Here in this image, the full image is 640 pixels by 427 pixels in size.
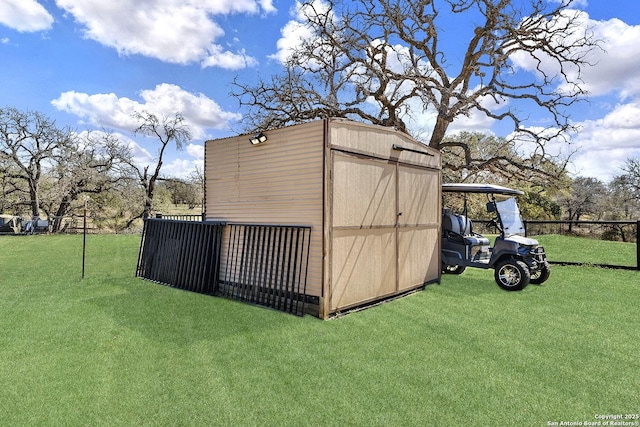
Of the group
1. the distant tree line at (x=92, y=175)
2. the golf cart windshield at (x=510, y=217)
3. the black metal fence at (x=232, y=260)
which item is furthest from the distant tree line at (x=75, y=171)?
the golf cart windshield at (x=510, y=217)

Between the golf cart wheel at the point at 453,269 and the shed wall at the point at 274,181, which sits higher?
the shed wall at the point at 274,181

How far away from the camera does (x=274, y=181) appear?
5043 millimetres

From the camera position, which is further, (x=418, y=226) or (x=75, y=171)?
(x=75, y=171)

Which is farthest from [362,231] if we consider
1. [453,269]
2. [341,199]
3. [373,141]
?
[453,269]

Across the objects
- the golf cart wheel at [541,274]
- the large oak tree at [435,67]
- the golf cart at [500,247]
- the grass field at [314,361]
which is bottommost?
the grass field at [314,361]

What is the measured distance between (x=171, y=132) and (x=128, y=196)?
425cm

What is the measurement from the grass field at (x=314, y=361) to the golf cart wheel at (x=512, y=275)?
325 mm

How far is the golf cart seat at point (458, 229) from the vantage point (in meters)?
6.62

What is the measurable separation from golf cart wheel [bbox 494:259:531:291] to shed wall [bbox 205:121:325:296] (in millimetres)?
3486

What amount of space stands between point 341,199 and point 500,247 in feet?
10.8

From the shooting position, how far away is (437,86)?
11.1 meters

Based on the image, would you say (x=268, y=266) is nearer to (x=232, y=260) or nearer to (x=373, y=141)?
(x=232, y=260)

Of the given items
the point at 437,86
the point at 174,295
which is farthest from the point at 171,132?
the point at 174,295

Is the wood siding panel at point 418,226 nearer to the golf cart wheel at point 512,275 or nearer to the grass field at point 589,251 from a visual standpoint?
the golf cart wheel at point 512,275
